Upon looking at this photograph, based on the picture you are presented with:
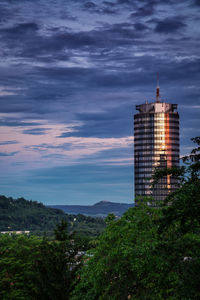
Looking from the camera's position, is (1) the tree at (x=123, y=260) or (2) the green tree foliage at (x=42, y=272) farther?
(2) the green tree foliage at (x=42, y=272)

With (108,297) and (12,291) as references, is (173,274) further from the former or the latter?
(12,291)

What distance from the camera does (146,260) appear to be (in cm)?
2880

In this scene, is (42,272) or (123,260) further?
(42,272)

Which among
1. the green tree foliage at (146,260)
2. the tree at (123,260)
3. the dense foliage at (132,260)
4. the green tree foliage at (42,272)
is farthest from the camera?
the green tree foliage at (42,272)

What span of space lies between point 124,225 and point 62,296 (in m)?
8.34

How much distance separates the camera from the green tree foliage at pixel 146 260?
22.8 m

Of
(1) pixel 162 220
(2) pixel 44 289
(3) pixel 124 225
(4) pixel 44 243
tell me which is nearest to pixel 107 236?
(3) pixel 124 225

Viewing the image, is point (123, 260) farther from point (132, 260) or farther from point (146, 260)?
point (146, 260)

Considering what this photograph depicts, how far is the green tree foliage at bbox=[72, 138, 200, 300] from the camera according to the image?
2280cm

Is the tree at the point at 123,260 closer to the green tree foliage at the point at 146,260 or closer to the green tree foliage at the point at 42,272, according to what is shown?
the green tree foliage at the point at 146,260

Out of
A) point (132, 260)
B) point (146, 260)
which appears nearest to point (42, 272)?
point (132, 260)

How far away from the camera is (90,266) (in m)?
36.1

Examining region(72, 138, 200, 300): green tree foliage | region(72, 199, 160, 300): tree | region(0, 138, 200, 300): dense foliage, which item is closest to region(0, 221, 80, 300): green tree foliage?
region(0, 138, 200, 300): dense foliage

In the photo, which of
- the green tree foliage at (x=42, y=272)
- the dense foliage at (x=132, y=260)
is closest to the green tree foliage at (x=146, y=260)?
the dense foliage at (x=132, y=260)
